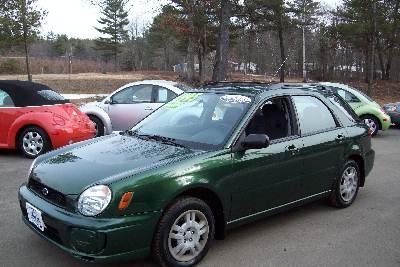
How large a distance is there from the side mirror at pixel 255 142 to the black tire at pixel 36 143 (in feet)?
17.3

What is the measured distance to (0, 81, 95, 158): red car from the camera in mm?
8664

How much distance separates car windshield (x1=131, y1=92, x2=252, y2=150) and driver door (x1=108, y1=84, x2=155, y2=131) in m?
5.21

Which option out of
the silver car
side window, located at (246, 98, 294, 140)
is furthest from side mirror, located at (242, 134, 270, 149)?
the silver car

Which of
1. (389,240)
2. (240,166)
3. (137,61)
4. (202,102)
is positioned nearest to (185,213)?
(240,166)

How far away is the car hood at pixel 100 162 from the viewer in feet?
12.7

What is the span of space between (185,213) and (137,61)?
73690 mm

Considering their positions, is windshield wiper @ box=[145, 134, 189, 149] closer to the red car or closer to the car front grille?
the car front grille

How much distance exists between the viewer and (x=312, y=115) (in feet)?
18.3

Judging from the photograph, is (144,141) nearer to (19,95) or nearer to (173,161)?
(173,161)

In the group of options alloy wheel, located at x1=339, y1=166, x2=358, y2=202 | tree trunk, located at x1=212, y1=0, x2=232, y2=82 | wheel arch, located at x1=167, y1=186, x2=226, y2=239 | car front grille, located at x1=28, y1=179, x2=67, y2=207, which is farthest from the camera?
tree trunk, located at x1=212, y1=0, x2=232, y2=82

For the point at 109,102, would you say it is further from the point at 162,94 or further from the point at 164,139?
the point at 164,139

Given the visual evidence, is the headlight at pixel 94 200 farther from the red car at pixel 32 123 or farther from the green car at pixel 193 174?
the red car at pixel 32 123

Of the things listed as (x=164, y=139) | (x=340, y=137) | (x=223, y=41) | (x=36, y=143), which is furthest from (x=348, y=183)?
(x=223, y=41)

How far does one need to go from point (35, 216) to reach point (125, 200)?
2.97 ft
